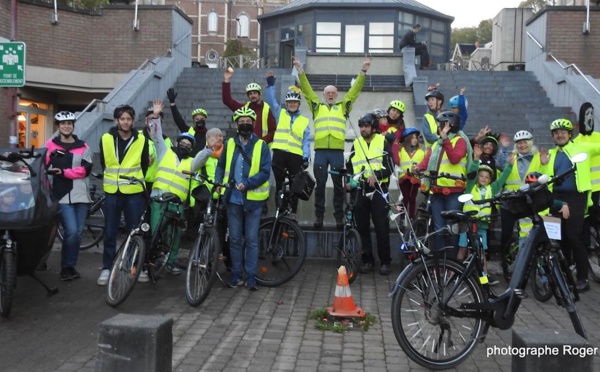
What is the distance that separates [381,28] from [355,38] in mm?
1486

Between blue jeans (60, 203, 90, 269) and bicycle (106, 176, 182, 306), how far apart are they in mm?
820

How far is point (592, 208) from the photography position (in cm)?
908

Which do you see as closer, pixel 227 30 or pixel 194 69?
pixel 194 69

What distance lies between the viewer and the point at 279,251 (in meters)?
8.73

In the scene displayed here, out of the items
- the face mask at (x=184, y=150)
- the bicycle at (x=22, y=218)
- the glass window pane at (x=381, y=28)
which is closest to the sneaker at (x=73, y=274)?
the bicycle at (x=22, y=218)

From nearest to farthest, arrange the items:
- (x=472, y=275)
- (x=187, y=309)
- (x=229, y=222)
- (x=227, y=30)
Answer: (x=472, y=275) < (x=187, y=309) < (x=229, y=222) < (x=227, y=30)

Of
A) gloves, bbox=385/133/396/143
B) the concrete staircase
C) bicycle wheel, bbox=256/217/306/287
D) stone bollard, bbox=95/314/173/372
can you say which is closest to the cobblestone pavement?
bicycle wheel, bbox=256/217/306/287

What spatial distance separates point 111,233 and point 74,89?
1375cm

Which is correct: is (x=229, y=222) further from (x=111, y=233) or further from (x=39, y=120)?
(x=39, y=120)

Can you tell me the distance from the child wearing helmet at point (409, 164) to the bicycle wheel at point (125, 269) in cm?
381

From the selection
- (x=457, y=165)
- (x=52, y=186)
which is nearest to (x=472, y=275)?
(x=457, y=165)

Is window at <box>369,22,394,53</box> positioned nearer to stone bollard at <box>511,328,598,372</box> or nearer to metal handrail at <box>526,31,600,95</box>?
metal handrail at <box>526,31,600,95</box>

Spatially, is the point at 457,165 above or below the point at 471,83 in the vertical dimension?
below

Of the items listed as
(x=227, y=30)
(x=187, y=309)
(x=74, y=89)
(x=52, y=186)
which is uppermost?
(x=227, y=30)
